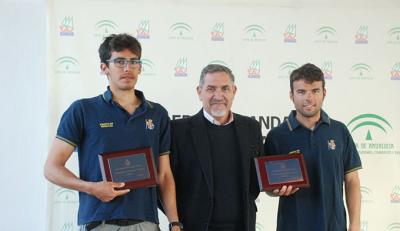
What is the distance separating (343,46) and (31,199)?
3.03 m

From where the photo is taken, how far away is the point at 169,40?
12.9 feet

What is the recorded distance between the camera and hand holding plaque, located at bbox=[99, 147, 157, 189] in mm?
2230

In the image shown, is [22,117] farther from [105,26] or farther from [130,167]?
[130,167]

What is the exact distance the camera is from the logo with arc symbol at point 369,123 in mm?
4082

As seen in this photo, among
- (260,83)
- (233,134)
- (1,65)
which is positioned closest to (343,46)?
(260,83)

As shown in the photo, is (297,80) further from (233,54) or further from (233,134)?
(233,54)

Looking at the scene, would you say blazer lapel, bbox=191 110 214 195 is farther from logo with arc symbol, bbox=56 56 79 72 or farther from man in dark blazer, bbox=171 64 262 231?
logo with arc symbol, bbox=56 56 79 72

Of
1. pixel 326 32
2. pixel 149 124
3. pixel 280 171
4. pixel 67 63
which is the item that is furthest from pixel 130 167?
pixel 326 32

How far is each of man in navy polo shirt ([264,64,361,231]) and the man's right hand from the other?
3.15ft

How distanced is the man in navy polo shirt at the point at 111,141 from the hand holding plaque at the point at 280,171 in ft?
1.86

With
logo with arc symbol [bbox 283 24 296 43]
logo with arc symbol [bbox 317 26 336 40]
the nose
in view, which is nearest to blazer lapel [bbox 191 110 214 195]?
the nose

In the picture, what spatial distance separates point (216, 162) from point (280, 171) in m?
0.38

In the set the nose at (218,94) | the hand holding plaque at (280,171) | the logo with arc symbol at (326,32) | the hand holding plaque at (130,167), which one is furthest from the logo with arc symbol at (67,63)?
the logo with arc symbol at (326,32)

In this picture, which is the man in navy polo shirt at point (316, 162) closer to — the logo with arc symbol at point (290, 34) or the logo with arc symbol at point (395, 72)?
the logo with arc symbol at point (290, 34)
